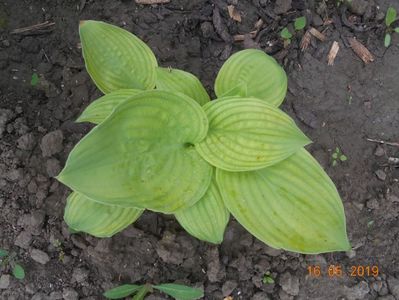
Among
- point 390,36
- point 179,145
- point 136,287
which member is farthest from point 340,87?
point 136,287

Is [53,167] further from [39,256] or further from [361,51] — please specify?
[361,51]

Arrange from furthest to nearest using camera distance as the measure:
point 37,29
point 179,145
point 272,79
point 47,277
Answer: point 37,29
point 47,277
point 272,79
point 179,145

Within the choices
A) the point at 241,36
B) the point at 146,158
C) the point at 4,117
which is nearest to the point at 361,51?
the point at 241,36

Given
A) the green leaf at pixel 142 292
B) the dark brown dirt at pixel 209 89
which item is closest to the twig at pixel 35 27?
the dark brown dirt at pixel 209 89

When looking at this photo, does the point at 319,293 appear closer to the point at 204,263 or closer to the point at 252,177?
the point at 204,263

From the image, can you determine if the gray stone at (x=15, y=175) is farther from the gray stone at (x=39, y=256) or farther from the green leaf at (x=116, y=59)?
the green leaf at (x=116, y=59)

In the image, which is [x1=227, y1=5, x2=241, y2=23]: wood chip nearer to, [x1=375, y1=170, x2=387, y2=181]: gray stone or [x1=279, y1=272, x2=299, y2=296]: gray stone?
[x1=375, y1=170, x2=387, y2=181]: gray stone
